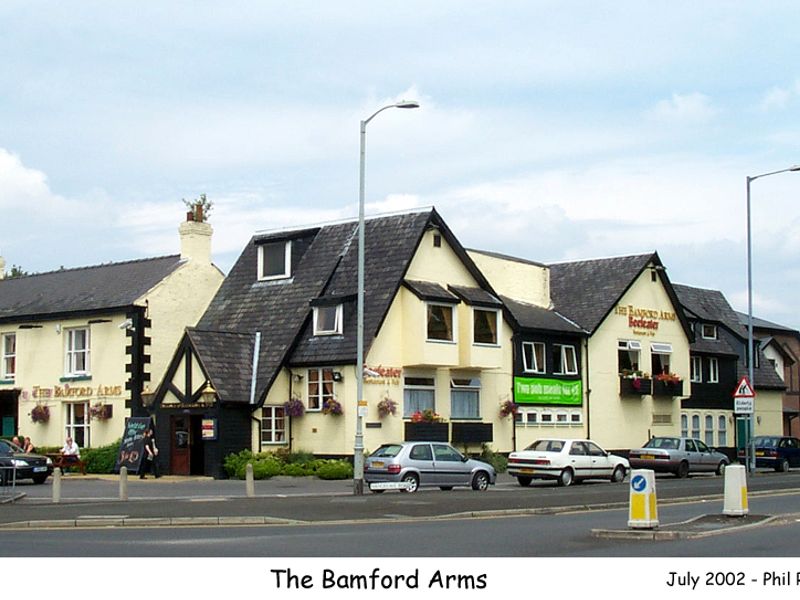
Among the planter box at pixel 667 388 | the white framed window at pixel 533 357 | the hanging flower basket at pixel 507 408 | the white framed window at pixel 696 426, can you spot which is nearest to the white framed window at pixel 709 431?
the white framed window at pixel 696 426

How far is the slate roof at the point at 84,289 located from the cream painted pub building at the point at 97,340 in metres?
0.05

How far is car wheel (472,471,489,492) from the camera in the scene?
112 ft

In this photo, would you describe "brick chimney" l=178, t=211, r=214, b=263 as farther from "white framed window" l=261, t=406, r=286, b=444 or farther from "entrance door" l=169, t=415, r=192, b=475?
"white framed window" l=261, t=406, r=286, b=444

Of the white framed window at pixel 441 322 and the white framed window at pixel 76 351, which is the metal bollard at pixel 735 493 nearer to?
the white framed window at pixel 441 322

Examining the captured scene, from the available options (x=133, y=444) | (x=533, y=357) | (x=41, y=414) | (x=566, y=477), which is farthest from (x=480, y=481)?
(x=41, y=414)

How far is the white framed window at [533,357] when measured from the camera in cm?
4738

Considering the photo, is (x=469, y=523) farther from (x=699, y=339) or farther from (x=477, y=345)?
(x=699, y=339)

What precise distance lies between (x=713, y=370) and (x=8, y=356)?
31.6 m

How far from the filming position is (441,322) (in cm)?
4294

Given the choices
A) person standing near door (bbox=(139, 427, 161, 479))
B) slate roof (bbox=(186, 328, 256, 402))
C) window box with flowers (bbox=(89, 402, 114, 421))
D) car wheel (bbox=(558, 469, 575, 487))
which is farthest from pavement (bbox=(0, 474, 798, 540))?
window box with flowers (bbox=(89, 402, 114, 421))

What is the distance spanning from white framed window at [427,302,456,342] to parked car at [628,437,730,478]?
304 inches

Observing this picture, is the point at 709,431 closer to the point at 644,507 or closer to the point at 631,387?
the point at 631,387

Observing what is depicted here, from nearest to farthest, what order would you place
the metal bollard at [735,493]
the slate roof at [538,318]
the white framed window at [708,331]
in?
1. the metal bollard at [735,493]
2. the slate roof at [538,318]
3. the white framed window at [708,331]

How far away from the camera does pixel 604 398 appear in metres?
50.6
